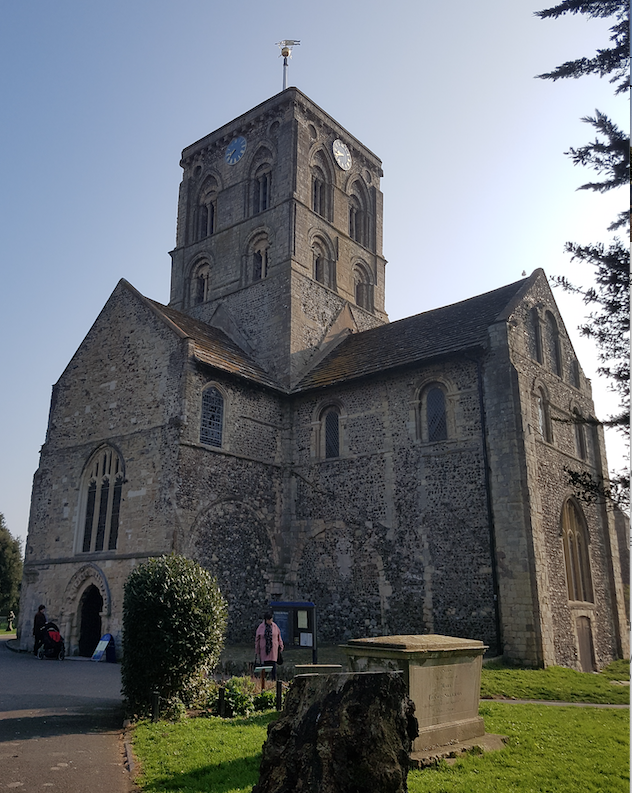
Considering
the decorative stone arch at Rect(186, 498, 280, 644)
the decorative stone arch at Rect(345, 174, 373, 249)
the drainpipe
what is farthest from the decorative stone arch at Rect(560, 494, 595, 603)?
the decorative stone arch at Rect(345, 174, 373, 249)

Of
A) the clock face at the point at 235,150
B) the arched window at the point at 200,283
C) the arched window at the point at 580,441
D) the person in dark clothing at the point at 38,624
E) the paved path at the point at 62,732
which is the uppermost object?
the clock face at the point at 235,150

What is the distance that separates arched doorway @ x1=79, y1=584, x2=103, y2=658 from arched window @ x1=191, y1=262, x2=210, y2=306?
13483 millimetres

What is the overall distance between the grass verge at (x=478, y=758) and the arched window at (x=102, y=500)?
1098 centimetres

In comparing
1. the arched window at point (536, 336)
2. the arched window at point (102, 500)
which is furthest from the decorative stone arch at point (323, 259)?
the arched window at point (102, 500)

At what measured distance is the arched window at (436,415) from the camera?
746 inches

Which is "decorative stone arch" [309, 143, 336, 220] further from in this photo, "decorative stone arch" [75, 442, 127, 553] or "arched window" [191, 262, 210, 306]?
"decorative stone arch" [75, 442, 127, 553]

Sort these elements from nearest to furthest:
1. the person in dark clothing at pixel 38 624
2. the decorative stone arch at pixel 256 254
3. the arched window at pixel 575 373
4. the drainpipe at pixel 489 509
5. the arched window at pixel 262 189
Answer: the drainpipe at pixel 489 509 < the person in dark clothing at pixel 38 624 < the arched window at pixel 575 373 < the decorative stone arch at pixel 256 254 < the arched window at pixel 262 189

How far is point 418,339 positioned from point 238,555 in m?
8.97

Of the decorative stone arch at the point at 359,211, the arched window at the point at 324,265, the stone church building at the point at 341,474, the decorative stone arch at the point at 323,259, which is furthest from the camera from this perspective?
the decorative stone arch at the point at 359,211

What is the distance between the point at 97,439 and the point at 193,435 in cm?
401

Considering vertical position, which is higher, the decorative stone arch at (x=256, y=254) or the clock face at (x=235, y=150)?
the clock face at (x=235, y=150)

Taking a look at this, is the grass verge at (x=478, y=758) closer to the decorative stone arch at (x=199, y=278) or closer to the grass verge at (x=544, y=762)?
the grass verge at (x=544, y=762)

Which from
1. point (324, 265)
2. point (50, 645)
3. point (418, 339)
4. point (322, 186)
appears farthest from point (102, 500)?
point (322, 186)

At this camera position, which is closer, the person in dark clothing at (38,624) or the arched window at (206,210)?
the person in dark clothing at (38,624)
